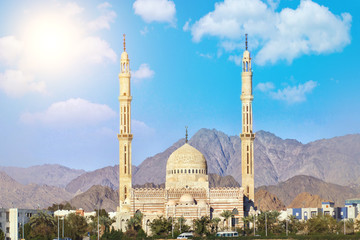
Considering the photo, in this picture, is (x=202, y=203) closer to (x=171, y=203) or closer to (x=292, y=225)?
(x=171, y=203)

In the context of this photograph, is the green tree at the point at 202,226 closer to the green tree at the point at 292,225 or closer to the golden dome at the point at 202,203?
the golden dome at the point at 202,203

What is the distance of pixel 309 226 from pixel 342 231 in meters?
4.47

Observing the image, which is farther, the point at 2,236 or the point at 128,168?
the point at 128,168

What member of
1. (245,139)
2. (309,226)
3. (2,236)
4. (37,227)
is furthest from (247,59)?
(2,236)

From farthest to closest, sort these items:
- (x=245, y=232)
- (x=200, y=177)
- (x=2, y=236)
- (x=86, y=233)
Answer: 1. (x=200, y=177)
2. (x=86, y=233)
3. (x=245, y=232)
4. (x=2, y=236)

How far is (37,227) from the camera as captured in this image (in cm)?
8512

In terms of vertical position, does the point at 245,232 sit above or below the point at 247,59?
below

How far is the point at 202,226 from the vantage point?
8381 cm

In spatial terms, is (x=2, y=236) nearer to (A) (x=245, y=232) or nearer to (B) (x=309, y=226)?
(A) (x=245, y=232)

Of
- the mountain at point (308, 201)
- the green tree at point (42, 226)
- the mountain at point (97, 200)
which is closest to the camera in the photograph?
the green tree at point (42, 226)

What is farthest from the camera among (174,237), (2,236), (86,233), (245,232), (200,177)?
(200,177)

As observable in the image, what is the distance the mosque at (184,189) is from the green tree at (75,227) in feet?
14.7

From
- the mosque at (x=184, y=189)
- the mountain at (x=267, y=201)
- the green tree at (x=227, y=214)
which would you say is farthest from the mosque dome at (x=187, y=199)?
the mountain at (x=267, y=201)

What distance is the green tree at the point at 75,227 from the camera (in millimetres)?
86819
